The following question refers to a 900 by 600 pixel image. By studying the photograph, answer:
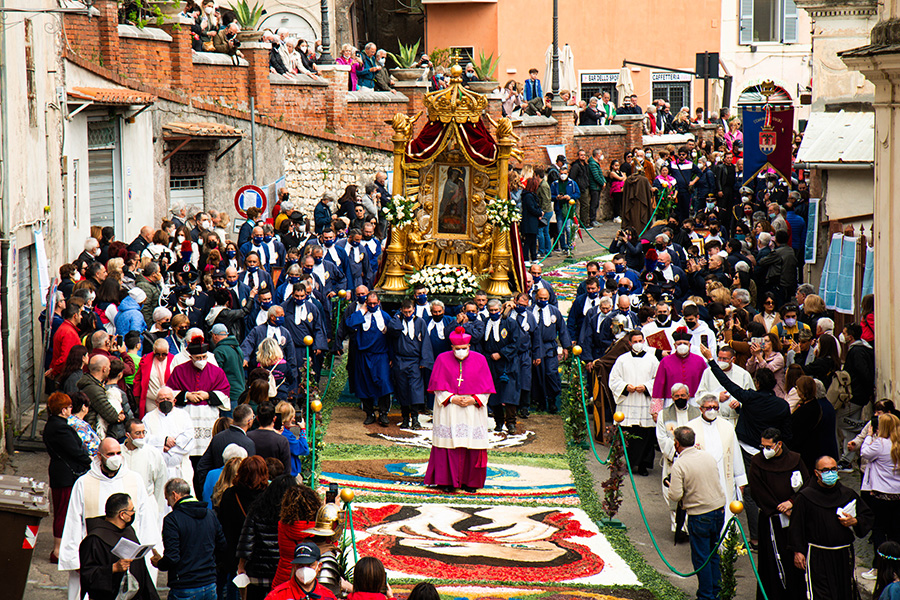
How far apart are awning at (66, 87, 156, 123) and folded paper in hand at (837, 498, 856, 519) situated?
13.5 meters

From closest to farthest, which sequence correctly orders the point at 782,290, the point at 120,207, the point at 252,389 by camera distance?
the point at 252,389, the point at 782,290, the point at 120,207

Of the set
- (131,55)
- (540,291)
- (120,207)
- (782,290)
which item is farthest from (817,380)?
(131,55)

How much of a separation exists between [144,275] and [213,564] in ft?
24.4

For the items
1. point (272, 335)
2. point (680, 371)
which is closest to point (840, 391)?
point (680, 371)

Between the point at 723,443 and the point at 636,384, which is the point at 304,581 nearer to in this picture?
the point at 723,443

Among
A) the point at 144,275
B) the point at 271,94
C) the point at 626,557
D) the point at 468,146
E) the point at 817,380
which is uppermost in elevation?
the point at 271,94

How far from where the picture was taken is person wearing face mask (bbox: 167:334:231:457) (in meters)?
12.6

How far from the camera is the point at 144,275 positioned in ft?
53.0

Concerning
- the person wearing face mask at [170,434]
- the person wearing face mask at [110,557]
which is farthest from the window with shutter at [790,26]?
the person wearing face mask at [110,557]

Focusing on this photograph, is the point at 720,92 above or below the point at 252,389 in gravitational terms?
above

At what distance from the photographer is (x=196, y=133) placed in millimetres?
23969

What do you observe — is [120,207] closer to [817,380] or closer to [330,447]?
[330,447]

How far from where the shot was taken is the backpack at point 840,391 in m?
13.6

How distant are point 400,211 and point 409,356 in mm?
3561
